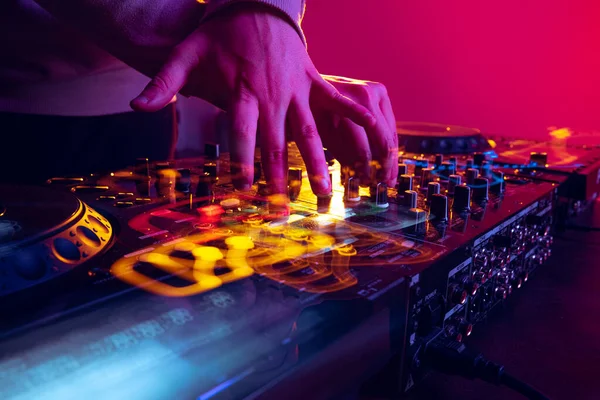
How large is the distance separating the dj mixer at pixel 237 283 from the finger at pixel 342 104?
0.12 metres

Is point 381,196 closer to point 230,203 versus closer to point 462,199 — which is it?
point 462,199

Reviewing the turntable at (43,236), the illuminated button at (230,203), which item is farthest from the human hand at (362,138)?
the turntable at (43,236)

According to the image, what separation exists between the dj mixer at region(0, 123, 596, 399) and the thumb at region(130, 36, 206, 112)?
6.2 inches

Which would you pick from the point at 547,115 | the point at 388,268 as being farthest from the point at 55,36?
the point at 547,115

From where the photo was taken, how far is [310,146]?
2.53 feet

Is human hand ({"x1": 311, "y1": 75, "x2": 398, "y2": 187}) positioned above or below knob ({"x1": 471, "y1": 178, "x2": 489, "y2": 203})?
above

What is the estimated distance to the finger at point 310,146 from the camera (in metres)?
0.77

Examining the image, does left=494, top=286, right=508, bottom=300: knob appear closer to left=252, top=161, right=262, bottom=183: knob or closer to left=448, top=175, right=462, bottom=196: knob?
left=448, top=175, right=462, bottom=196: knob

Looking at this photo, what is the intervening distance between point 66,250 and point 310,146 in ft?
1.23

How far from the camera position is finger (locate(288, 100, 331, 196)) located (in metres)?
0.77

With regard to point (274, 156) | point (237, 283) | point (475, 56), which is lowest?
point (237, 283)

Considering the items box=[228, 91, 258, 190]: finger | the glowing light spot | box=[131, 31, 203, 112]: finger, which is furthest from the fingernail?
the glowing light spot

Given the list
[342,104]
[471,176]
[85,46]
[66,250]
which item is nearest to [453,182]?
[471,176]

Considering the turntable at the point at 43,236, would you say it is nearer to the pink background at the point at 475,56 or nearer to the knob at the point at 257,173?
the knob at the point at 257,173
